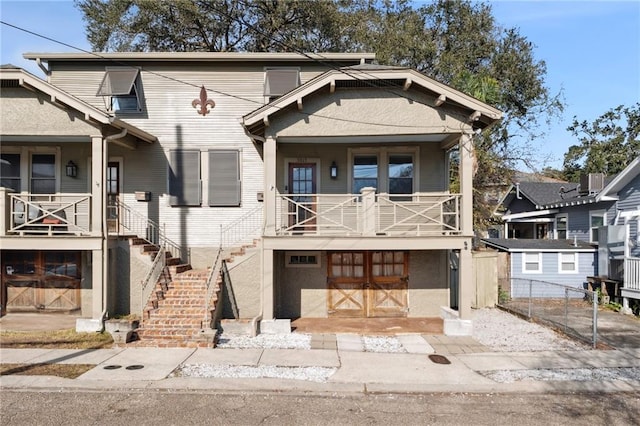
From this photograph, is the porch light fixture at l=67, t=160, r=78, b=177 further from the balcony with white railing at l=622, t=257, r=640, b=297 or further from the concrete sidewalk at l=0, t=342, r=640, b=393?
the balcony with white railing at l=622, t=257, r=640, b=297

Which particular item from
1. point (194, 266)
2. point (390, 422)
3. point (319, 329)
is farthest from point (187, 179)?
point (390, 422)

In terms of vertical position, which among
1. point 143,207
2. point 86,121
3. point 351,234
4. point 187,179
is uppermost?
point 86,121

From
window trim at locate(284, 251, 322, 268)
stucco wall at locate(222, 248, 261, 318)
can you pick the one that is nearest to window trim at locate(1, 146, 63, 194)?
stucco wall at locate(222, 248, 261, 318)

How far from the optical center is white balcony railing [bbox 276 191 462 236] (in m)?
10.5

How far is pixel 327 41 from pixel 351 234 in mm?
16399

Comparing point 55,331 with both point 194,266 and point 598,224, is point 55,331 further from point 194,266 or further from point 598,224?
point 598,224

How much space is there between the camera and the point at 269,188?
10.6 m

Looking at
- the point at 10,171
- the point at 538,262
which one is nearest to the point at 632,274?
the point at 538,262

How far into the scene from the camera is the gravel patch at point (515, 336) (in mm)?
9195

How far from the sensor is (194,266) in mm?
12406

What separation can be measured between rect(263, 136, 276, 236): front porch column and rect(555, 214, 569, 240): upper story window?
15.3 m

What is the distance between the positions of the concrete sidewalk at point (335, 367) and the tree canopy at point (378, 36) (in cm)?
1290

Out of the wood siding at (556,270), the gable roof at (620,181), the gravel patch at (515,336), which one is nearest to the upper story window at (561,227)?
the wood siding at (556,270)

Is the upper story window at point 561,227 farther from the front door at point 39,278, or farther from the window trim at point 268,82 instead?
the front door at point 39,278
